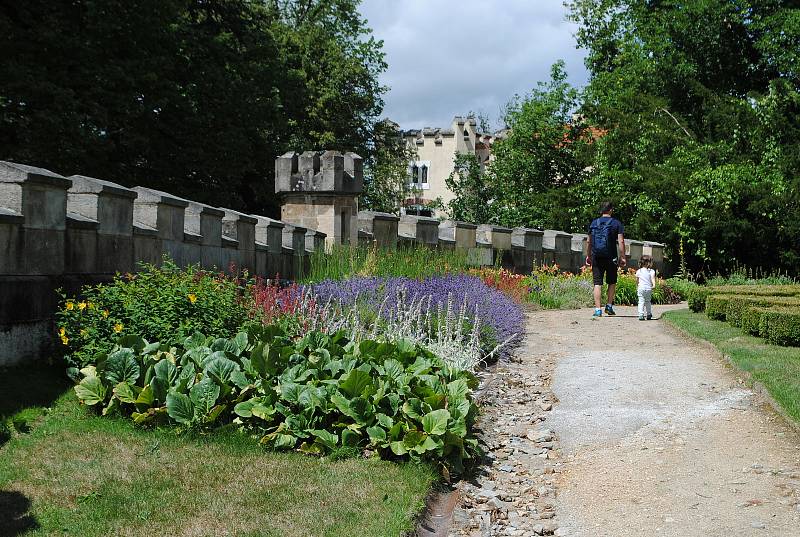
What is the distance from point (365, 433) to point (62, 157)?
48.4 feet

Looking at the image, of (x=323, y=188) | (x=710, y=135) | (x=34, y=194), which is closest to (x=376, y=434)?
(x=34, y=194)

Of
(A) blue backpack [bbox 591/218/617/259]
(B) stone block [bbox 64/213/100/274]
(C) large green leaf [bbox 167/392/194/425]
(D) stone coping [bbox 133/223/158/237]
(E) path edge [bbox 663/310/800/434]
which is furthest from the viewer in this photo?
(A) blue backpack [bbox 591/218/617/259]

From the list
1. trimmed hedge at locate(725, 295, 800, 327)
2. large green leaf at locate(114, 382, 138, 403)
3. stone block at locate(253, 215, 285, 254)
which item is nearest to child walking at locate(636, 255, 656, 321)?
trimmed hedge at locate(725, 295, 800, 327)

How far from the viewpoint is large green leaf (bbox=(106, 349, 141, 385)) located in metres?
6.03

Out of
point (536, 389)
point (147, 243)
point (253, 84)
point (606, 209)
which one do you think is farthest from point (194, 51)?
point (536, 389)

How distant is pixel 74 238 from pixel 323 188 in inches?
252

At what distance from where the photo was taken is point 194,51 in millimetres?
22891

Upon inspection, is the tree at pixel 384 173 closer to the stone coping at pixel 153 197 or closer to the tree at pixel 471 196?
the tree at pixel 471 196

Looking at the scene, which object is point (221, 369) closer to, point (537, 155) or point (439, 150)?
point (537, 155)

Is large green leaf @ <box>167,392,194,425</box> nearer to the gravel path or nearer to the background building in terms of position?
the gravel path

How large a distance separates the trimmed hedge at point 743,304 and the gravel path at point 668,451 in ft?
6.51

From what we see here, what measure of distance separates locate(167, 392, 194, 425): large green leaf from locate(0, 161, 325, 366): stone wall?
1661 millimetres

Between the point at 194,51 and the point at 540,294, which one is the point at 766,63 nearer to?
the point at 540,294

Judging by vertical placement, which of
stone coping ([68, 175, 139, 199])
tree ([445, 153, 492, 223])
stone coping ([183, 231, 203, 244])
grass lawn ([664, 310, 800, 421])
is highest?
tree ([445, 153, 492, 223])
